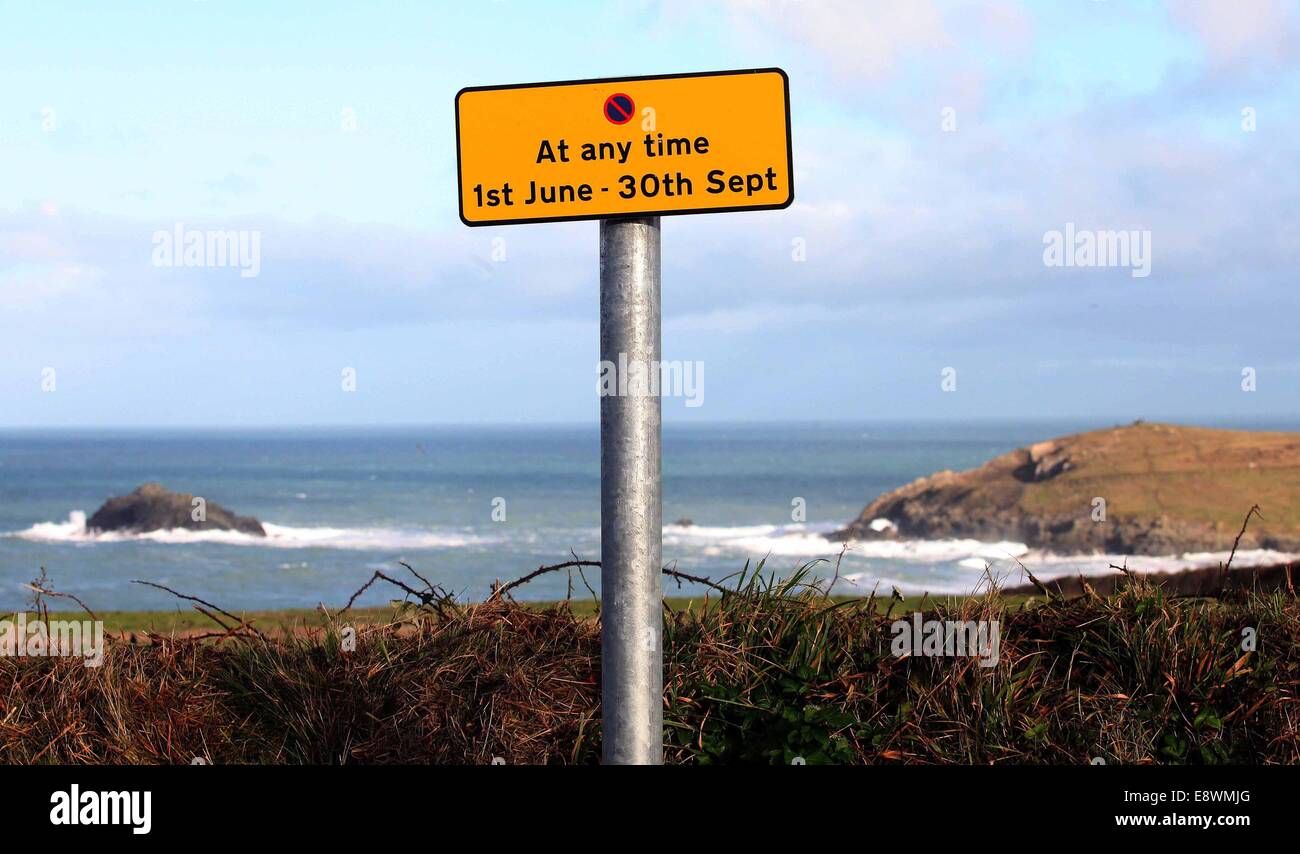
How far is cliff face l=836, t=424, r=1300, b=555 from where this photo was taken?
1280 inches

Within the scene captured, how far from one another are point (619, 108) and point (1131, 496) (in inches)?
1440

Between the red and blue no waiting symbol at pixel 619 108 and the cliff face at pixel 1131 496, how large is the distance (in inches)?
1261

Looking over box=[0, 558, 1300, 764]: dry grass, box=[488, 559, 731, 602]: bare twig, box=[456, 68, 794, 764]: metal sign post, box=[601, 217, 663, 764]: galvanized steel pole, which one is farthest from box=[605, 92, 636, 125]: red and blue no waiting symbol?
box=[0, 558, 1300, 764]: dry grass

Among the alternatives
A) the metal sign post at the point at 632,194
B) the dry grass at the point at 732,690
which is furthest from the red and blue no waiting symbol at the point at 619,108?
the dry grass at the point at 732,690

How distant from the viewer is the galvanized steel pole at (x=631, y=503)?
3.29 meters

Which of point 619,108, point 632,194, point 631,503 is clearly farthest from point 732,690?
point 619,108

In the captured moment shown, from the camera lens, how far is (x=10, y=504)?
2918 inches

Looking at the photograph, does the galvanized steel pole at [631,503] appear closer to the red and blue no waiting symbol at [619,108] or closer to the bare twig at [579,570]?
the red and blue no waiting symbol at [619,108]

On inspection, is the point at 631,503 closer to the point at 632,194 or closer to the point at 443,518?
the point at 632,194

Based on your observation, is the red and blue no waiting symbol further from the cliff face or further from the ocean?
the cliff face

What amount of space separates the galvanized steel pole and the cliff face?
31.9 metres

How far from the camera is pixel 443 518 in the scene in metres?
62.7

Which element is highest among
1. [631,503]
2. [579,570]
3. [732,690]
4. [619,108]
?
[619,108]
